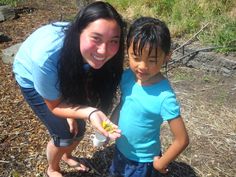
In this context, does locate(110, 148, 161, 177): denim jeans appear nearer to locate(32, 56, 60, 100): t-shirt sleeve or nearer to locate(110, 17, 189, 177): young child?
locate(110, 17, 189, 177): young child

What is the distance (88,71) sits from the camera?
2318mm

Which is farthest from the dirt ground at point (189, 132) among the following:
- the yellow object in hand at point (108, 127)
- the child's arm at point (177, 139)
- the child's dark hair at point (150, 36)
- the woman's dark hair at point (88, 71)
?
the child's dark hair at point (150, 36)

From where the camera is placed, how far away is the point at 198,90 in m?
4.27

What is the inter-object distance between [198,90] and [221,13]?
5.51 feet

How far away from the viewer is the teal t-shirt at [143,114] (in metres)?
2.01

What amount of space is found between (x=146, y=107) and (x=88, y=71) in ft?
1.47

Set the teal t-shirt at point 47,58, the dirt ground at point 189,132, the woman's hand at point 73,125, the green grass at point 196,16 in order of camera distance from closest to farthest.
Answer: the teal t-shirt at point 47,58 < the woman's hand at point 73,125 < the dirt ground at point 189,132 < the green grass at point 196,16

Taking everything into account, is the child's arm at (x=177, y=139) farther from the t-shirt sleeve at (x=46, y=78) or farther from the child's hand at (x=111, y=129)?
the t-shirt sleeve at (x=46, y=78)

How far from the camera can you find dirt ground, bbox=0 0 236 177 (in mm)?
3160

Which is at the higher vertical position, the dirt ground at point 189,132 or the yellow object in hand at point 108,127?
the yellow object in hand at point 108,127

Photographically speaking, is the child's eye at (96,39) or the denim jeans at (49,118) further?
the denim jeans at (49,118)

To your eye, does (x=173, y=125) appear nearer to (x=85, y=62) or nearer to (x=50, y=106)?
(x=85, y=62)

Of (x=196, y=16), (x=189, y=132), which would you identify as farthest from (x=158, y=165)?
(x=196, y=16)

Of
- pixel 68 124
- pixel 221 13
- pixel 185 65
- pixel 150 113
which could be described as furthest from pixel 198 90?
pixel 150 113
